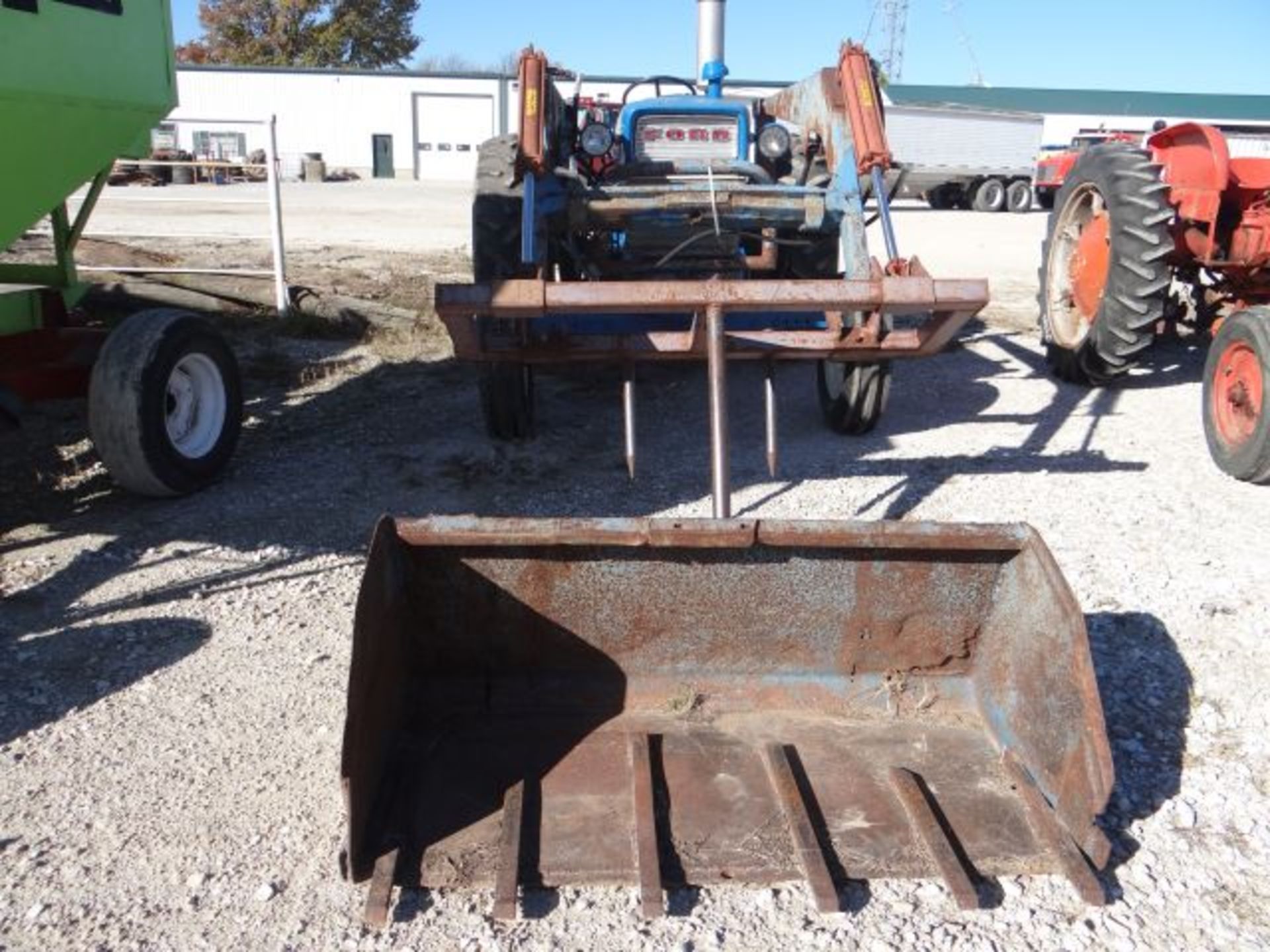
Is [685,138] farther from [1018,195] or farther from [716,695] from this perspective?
[1018,195]

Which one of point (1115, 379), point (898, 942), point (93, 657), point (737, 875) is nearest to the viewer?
point (898, 942)

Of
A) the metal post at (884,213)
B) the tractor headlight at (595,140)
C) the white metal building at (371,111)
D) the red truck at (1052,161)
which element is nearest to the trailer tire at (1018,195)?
the red truck at (1052,161)

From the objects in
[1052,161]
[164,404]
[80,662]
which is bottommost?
[80,662]

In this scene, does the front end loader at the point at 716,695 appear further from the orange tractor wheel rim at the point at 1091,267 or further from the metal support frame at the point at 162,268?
the orange tractor wheel rim at the point at 1091,267

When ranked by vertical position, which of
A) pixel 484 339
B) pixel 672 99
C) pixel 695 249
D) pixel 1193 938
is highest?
pixel 672 99

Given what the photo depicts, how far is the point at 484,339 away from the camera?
15.1 ft

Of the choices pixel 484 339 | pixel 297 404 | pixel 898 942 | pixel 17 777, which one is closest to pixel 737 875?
pixel 898 942

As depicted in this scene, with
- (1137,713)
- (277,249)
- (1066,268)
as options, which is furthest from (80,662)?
(1066,268)

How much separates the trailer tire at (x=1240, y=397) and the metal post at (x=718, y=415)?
3023 mm

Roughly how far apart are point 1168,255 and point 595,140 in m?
3.48

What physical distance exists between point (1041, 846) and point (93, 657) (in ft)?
9.83

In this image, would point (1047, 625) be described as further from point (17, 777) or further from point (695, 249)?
point (695, 249)

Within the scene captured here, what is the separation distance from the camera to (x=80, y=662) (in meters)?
3.52

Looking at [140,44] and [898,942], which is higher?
[140,44]
